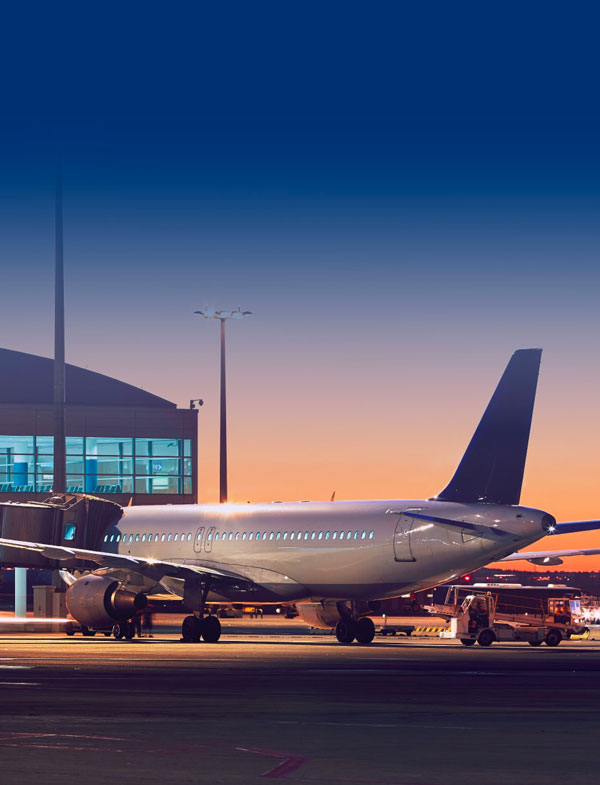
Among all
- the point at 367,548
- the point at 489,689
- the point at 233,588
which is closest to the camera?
the point at 489,689

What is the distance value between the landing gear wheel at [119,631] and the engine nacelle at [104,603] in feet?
4.52

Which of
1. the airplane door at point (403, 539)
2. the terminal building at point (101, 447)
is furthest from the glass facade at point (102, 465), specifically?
the airplane door at point (403, 539)

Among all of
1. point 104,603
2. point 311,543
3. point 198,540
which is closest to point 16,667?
point 104,603

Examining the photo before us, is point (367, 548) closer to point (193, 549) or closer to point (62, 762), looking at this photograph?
point (193, 549)

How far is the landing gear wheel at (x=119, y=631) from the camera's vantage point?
49.0 meters

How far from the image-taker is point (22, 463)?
90875mm

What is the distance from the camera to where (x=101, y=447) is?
92688mm

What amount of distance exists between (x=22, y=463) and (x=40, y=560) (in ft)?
126

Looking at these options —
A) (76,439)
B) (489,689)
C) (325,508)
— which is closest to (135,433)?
(76,439)

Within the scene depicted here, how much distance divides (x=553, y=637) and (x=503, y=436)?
8957 millimetres

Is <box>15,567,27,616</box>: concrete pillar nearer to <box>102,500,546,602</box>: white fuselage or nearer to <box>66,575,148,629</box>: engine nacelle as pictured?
<box>102,500,546,602</box>: white fuselage

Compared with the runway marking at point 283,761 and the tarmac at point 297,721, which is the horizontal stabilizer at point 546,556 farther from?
the runway marking at point 283,761

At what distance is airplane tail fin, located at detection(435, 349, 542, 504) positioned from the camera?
43.3 metres

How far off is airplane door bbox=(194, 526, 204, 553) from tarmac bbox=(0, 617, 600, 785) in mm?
17838
